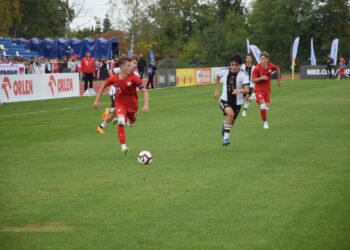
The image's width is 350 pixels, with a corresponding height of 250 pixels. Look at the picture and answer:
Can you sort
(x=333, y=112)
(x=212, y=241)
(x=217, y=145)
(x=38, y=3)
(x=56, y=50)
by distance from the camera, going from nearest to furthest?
(x=212, y=241), (x=217, y=145), (x=333, y=112), (x=56, y=50), (x=38, y=3)

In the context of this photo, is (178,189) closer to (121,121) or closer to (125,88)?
(121,121)

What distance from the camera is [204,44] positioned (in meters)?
78.8

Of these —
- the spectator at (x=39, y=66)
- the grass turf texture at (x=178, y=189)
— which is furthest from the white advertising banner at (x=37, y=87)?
the grass turf texture at (x=178, y=189)

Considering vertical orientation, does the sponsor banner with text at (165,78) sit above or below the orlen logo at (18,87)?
below

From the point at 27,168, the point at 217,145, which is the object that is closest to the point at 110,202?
the point at 27,168

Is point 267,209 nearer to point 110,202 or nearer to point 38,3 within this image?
point 110,202

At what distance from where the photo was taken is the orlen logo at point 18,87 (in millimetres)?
28219

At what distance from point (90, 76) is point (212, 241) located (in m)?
29.3

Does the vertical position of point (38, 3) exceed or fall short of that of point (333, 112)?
it exceeds it

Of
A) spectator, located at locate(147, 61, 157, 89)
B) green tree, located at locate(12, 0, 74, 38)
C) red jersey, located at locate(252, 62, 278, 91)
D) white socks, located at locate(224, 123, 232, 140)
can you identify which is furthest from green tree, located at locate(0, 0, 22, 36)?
white socks, located at locate(224, 123, 232, 140)

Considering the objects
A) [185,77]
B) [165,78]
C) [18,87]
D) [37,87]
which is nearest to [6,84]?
[18,87]

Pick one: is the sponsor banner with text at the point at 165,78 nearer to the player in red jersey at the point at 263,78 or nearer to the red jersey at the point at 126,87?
the player in red jersey at the point at 263,78

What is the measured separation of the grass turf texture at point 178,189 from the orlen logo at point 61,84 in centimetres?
1453

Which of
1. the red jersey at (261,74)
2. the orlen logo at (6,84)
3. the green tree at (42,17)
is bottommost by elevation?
the orlen logo at (6,84)
